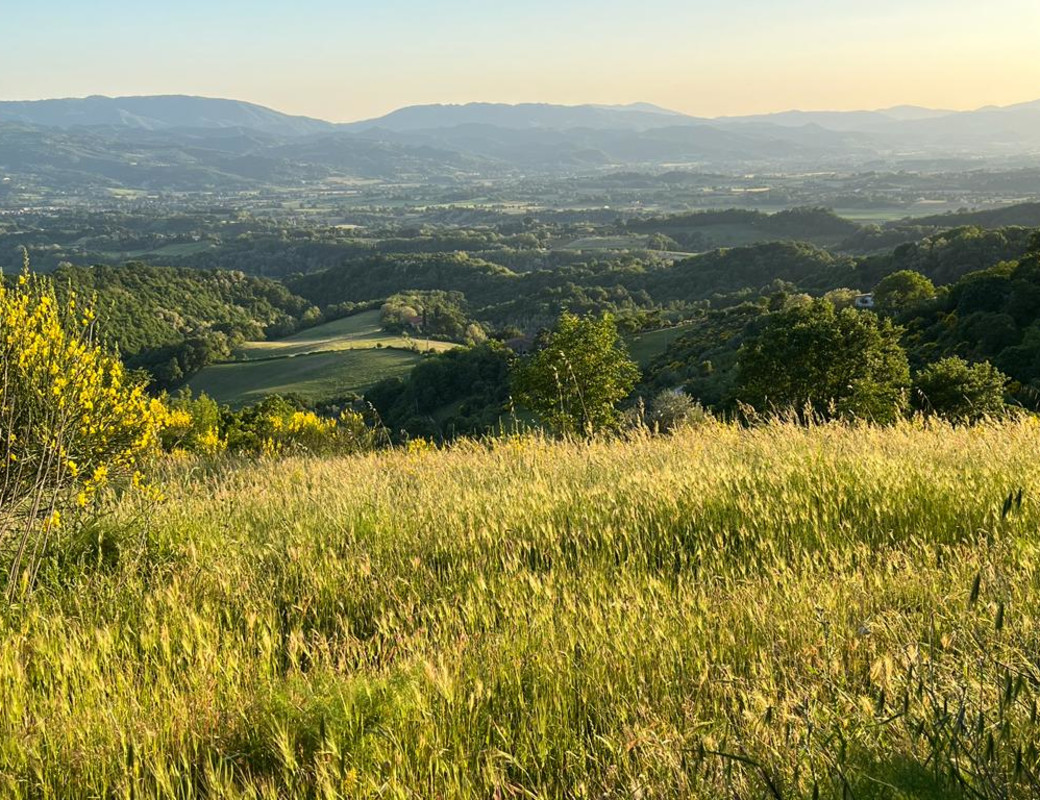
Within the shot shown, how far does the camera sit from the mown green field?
9206cm

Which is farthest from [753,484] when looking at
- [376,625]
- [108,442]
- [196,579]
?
[108,442]

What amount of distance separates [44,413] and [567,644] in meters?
3.86

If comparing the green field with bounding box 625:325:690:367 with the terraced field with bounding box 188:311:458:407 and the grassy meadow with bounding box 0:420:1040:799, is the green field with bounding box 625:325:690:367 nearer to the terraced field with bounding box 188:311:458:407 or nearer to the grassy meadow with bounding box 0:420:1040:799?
the terraced field with bounding box 188:311:458:407

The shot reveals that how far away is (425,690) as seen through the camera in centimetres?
235

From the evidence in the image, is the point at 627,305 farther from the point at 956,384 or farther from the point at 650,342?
the point at 956,384

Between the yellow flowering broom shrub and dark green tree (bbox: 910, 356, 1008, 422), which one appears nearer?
the yellow flowering broom shrub

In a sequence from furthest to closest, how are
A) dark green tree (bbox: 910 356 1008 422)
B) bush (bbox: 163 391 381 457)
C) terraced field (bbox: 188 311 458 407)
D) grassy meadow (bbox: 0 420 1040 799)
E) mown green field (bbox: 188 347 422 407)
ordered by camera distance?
1. terraced field (bbox: 188 311 458 407)
2. mown green field (bbox: 188 347 422 407)
3. dark green tree (bbox: 910 356 1008 422)
4. bush (bbox: 163 391 381 457)
5. grassy meadow (bbox: 0 420 1040 799)

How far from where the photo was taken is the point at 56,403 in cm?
445

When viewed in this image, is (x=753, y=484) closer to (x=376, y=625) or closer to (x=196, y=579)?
(x=376, y=625)

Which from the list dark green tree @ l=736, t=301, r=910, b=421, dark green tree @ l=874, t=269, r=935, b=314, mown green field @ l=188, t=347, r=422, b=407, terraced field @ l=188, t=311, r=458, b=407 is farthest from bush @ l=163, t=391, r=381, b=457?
dark green tree @ l=874, t=269, r=935, b=314

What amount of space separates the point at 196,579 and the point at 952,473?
4.38m

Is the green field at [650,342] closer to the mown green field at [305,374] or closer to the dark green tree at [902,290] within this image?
the dark green tree at [902,290]

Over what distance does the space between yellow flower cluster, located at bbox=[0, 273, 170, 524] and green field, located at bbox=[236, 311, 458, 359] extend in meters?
106

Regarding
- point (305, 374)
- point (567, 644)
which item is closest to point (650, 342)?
point (305, 374)
